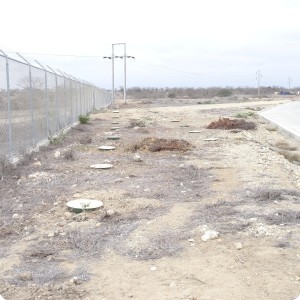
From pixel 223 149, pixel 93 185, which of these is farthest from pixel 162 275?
pixel 223 149

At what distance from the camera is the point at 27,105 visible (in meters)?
12.0

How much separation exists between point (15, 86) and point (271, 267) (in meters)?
7.78

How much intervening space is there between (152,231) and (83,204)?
4.58 feet

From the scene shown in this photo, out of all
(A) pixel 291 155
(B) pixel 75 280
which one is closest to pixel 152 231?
(B) pixel 75 280

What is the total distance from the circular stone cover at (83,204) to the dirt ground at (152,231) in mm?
113

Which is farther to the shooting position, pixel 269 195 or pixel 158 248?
pixel 269 195

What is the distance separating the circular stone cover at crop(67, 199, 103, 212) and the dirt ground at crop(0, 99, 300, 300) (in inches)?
4.5

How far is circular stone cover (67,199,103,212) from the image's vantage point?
651 cm

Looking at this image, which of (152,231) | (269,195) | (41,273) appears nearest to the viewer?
(41,273)

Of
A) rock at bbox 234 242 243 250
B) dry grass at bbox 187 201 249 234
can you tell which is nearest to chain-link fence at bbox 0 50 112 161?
dry grass at bbox 187 201 249 234

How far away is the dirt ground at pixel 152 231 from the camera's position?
163 inches

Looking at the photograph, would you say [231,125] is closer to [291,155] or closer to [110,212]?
[291,155]

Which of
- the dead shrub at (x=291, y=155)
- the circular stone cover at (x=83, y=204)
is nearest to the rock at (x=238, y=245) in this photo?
the circular stone cover at (x=83, y=204)

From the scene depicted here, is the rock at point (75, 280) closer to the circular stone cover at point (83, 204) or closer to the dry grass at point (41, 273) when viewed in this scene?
the dry grass at point (41, 273)
